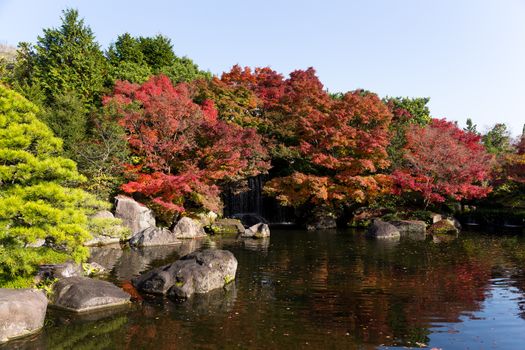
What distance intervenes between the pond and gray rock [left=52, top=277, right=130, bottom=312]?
0.56 meters

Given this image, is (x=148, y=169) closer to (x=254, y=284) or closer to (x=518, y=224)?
(x=254, y=284)

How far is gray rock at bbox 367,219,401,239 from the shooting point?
95.3ft

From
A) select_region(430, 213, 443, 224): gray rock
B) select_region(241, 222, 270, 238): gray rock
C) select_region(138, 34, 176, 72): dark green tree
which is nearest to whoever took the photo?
select_region(241, 222, 270, 238): gray rock

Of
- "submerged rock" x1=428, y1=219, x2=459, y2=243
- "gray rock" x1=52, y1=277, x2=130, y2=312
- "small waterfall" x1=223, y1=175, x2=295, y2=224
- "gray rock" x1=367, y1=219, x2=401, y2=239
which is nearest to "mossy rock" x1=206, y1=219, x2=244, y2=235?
"small waterfall" x1=223, y1=175, x2=295, y2=224

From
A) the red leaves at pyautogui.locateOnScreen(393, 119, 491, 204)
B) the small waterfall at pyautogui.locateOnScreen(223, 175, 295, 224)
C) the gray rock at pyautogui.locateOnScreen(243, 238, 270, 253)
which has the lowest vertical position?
the gray rock at pyautogui.locateOnScreen(243, 238, 270, 253)

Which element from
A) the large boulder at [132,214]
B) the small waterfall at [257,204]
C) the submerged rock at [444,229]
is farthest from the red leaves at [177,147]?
the submerged rock at [444,229]

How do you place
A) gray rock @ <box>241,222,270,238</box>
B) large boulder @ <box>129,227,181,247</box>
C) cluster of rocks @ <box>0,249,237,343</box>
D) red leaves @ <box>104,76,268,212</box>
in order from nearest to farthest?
cluster of rocks @ <box>0,249,237,343</box> < large boulder @ <box>129,227,181,247</box> < red leaves @ <box>104,76,268,212</box> < gray rock @ <box>241,222,270,238</box>

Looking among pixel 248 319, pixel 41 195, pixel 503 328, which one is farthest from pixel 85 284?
pixel 503 328

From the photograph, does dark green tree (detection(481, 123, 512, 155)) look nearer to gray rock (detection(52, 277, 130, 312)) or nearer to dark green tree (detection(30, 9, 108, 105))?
dark green tree (detection(30, 9, 108, 105))

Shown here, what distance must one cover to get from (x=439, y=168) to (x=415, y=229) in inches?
245

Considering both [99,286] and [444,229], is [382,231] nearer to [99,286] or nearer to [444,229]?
[444,229]

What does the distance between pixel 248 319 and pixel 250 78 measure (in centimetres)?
3715

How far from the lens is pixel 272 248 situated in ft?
79.4

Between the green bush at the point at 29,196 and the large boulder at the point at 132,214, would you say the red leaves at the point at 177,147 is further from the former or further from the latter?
the green bush at the point at 29,196
